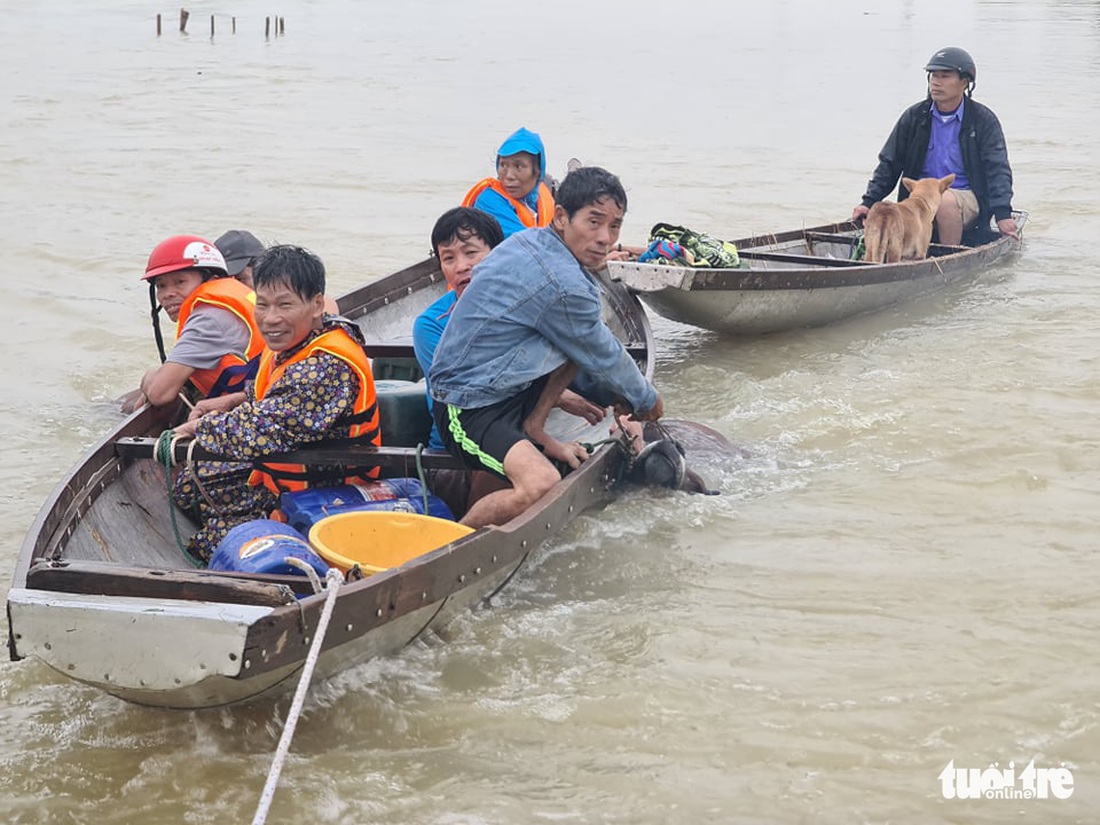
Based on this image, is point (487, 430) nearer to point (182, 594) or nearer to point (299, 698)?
point (182, 594)

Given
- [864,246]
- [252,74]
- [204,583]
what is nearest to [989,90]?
[252,74]

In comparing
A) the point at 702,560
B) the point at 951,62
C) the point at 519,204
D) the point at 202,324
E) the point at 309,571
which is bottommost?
the point at 702,560

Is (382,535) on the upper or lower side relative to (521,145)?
lower

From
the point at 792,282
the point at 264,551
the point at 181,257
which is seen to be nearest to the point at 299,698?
the point at 264,551

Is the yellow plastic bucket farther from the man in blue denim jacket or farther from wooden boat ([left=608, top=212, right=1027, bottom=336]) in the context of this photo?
wooden boat ([left=608, top=212, right=1027, bottom=336])

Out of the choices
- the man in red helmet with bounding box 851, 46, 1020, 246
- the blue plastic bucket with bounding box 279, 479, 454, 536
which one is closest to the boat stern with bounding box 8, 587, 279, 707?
the blue plastic bucket with bounding box 279, 479, 454, 536

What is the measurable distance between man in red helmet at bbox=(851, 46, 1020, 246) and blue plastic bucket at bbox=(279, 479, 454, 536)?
228 inches

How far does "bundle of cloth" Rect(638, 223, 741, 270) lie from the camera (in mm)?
8031

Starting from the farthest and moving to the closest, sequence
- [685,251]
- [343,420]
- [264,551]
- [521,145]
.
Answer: [685,251], [521,145], [343,420], [264,551]

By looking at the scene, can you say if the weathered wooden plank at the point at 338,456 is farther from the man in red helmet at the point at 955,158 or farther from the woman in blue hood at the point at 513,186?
the man in red helmet at the point at 955,158

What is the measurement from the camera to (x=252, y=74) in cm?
2619

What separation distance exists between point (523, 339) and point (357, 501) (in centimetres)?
85

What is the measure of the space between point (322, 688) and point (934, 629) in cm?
223

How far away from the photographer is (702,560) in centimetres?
555
